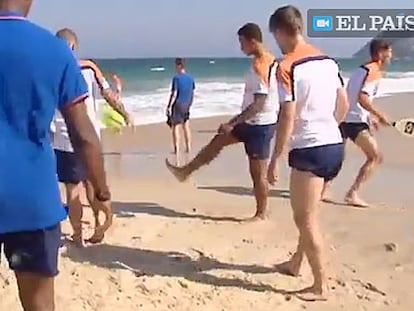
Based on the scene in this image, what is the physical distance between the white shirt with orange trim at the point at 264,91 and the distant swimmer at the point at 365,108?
4.31 feet

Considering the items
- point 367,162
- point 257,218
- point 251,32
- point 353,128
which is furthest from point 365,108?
point 251,32

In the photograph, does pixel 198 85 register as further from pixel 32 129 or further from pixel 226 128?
pixel 32 129

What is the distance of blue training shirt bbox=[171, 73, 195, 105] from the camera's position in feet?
48.4

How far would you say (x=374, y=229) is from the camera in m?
7.78

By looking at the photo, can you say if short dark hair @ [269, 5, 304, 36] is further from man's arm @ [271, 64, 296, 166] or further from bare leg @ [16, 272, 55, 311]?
bare leg @ [16, 272, 55, 311]

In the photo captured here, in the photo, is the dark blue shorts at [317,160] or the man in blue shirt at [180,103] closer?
the dark blue shorts at [317,160]

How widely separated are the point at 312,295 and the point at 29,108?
292 centimetres

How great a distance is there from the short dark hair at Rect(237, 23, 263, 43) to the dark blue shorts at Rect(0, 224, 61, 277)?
408 centimetres

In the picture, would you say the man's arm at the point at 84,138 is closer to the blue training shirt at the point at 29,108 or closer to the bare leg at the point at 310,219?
the blue training shirt at the point at 29,108

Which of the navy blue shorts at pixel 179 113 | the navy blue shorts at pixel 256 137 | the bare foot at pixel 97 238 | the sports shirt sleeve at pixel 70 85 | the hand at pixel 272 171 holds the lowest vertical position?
the navy blue shorts at pixel 179 113

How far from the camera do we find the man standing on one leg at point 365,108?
Result: 28.2 feet


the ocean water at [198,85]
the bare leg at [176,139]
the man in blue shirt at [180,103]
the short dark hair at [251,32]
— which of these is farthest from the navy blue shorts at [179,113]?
the ocean water at [198,85]

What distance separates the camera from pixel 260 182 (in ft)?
26.0

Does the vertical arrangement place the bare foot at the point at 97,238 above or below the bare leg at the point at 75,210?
below
